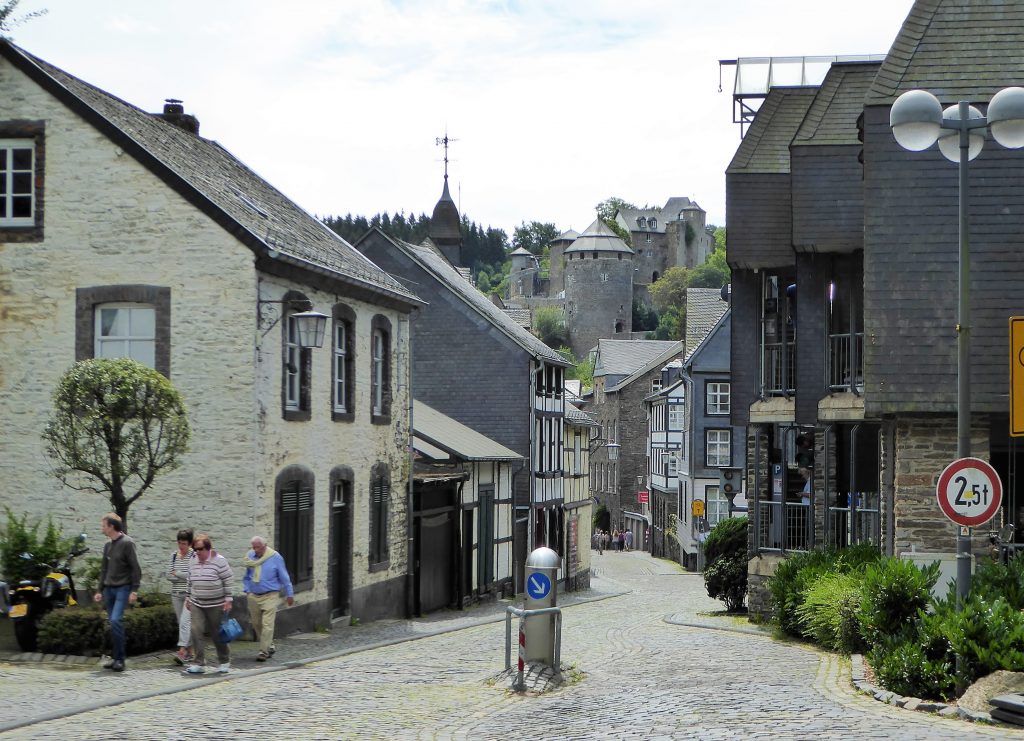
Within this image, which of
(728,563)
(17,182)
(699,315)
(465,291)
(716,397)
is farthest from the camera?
(699,315)

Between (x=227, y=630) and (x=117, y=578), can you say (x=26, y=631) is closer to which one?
(x=117, y=578)

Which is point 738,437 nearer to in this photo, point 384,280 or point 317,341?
point 384,280

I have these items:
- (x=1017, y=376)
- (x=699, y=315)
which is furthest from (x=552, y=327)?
(x=1017, y=376)

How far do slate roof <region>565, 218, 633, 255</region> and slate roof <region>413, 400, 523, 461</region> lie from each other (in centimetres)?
11534

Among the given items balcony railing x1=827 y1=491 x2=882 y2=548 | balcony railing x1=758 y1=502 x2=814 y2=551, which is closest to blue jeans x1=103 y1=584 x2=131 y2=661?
balcony railing x1=827 y1=491 x2=882 y2=548

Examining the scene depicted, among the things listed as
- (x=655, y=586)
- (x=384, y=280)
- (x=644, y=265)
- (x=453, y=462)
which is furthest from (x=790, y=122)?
(x=644, y=265)

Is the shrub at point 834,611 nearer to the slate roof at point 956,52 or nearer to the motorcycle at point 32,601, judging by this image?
the slate roof at point 956,52

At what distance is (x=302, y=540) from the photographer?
67.8ft

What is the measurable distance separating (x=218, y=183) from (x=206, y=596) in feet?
27.1

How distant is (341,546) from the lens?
22.7 metres

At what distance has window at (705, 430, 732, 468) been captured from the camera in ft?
181

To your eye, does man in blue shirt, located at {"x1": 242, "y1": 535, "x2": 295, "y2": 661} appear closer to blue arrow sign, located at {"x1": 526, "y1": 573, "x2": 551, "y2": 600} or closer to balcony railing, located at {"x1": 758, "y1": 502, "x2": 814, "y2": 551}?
blue arrow sign, located at {"x1": 526, "y1": 573, "x2": 551, "y2": 600}

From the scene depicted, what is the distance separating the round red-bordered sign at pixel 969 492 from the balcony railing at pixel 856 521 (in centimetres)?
854

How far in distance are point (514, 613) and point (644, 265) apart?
158m
